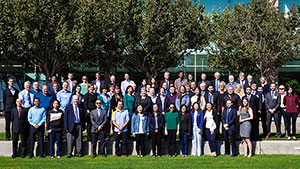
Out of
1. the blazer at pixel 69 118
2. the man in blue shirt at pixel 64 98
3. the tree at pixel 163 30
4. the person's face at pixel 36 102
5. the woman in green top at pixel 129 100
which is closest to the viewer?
the person's face at pixel 36 102

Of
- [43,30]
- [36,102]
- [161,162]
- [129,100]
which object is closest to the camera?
[161,162]

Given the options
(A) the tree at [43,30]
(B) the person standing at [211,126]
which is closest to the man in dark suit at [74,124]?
(B) the person standing at [211,126]

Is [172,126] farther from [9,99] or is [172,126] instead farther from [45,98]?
[9,99]

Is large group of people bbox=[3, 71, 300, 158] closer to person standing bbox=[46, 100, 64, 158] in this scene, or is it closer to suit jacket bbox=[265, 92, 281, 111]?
person standing bbox=[46, 100, 64, 158]

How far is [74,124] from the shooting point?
41.2 feet

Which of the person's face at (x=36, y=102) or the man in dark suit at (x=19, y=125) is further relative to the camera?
the man in dark suit at (x=19, y=125)

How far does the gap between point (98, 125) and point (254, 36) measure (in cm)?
1277

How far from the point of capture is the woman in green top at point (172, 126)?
12703mm

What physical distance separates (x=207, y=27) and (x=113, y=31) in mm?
5355

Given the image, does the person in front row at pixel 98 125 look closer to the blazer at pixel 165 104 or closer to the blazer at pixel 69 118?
the blazer at pixel 69 118

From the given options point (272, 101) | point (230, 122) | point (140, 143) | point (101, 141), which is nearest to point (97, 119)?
point (101, 141)

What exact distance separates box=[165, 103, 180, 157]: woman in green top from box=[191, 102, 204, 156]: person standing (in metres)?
0.55

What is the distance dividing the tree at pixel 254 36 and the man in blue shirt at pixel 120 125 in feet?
33.9

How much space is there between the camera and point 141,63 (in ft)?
72.8
